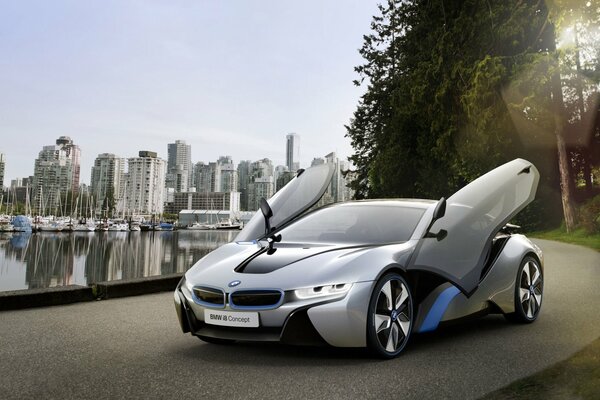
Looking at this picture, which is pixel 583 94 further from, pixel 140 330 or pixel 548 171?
pixel 140 330

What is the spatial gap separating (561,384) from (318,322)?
5.64 ft

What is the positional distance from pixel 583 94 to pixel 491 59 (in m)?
8.98

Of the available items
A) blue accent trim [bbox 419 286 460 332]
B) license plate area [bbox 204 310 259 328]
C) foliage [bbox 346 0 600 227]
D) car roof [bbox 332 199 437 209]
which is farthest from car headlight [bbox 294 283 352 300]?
foliage [bbox 346 0 600 227]

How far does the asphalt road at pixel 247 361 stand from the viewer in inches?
150

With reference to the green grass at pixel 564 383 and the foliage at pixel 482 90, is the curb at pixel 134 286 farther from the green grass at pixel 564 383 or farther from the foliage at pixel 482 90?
the foliage at pixel 482 90

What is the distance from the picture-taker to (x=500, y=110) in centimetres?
2567

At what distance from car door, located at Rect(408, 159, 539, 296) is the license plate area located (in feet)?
5.03

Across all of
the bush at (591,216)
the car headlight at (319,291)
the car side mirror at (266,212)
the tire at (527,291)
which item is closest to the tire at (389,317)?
the car headlight at (319,291)

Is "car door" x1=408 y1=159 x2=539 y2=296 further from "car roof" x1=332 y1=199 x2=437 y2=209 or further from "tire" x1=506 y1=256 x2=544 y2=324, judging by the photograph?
"tire" x1=506 y1=256 x2=544 y2=324

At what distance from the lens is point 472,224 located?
5.53 m

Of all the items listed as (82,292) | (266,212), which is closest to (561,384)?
(266,212)

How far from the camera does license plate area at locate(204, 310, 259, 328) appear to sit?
439 cm

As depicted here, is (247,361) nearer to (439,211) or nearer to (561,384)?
(439,211)

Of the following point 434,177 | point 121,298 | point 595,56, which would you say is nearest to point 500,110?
point 595,56
